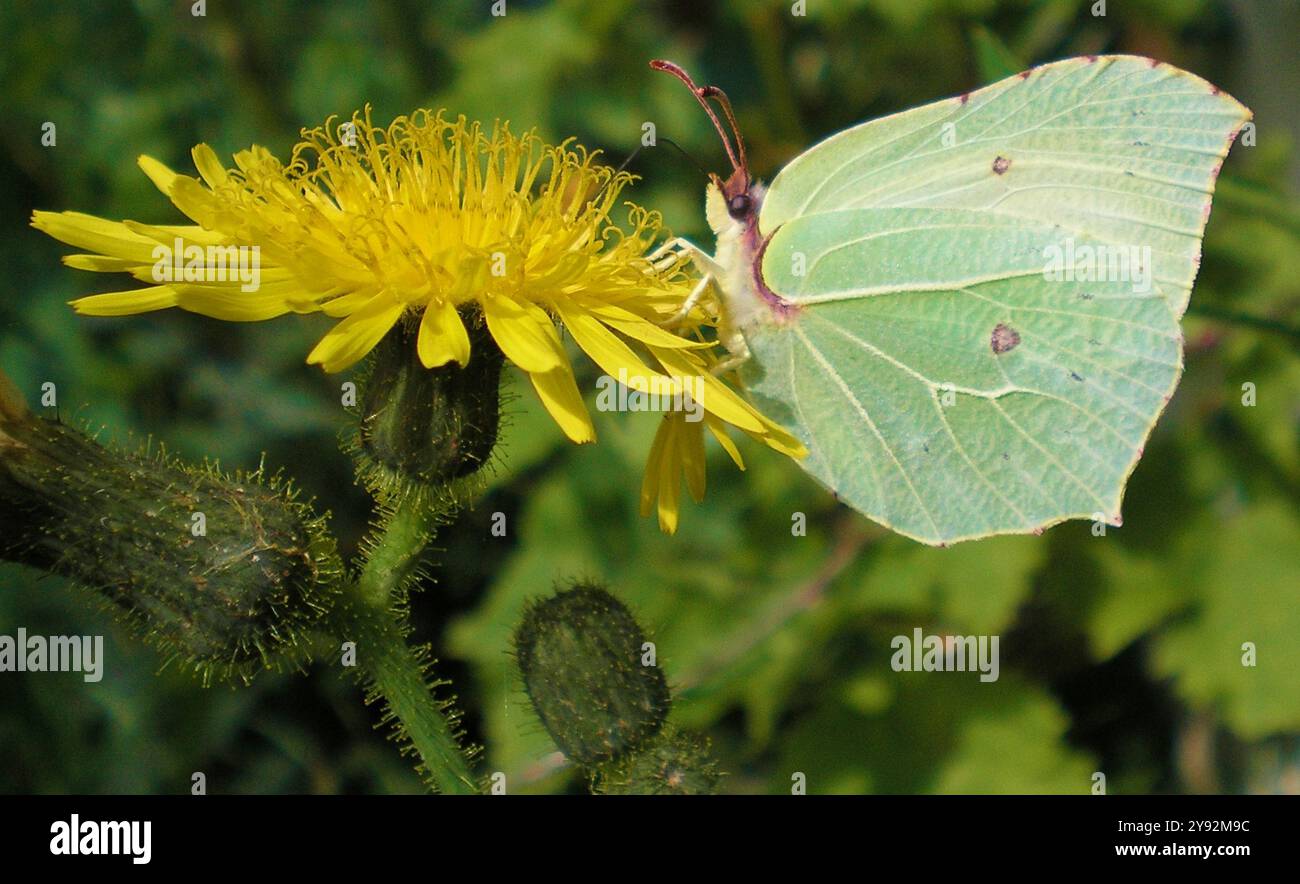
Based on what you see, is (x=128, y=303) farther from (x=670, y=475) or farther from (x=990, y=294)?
(x=990, y=294)

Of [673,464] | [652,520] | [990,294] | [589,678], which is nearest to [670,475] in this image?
[673,464]

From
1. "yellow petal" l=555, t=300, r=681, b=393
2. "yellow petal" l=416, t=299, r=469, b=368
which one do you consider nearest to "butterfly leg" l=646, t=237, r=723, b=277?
"yellow petal" l=555, t=300, r=681, b=393

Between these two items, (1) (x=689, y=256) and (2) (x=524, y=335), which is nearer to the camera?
(2) (x=524, y=335)

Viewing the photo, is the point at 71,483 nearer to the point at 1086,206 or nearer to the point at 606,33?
the point at 1086,206

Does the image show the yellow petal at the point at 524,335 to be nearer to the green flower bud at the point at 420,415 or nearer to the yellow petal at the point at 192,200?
the green flower bud at the point at 420,415

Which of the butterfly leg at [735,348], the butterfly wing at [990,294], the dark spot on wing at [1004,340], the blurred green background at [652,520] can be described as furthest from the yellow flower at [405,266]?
the blurred green background at [652,520]
